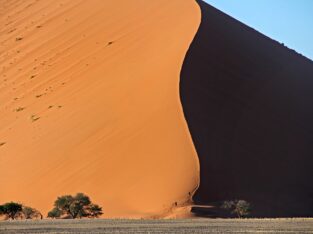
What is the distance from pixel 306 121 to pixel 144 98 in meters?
7.97

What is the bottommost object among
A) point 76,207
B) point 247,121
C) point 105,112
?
point 76,207

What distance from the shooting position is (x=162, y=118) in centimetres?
3188

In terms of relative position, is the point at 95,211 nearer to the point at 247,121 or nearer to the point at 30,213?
the point at 30,213

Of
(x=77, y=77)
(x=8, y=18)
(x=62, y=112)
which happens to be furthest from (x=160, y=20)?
(x=8, y=18)

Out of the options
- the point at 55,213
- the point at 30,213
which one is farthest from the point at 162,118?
the point at 30,213

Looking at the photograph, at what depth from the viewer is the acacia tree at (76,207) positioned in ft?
94.2

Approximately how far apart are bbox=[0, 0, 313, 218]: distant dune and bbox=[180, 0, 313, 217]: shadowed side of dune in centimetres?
6

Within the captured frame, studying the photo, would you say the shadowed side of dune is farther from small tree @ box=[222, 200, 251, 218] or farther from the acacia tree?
the acacia tree

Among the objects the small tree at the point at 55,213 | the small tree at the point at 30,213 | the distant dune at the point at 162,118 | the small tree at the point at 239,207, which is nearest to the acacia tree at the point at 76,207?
the small tree at the point at 55,213

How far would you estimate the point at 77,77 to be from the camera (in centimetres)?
4041

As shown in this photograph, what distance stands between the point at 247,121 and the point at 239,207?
7.29 meters

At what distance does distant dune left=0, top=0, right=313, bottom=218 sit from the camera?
29.5 meters

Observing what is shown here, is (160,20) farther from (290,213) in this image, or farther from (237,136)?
(290,213)

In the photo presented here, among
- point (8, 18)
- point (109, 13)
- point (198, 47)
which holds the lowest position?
point (198, 47)
